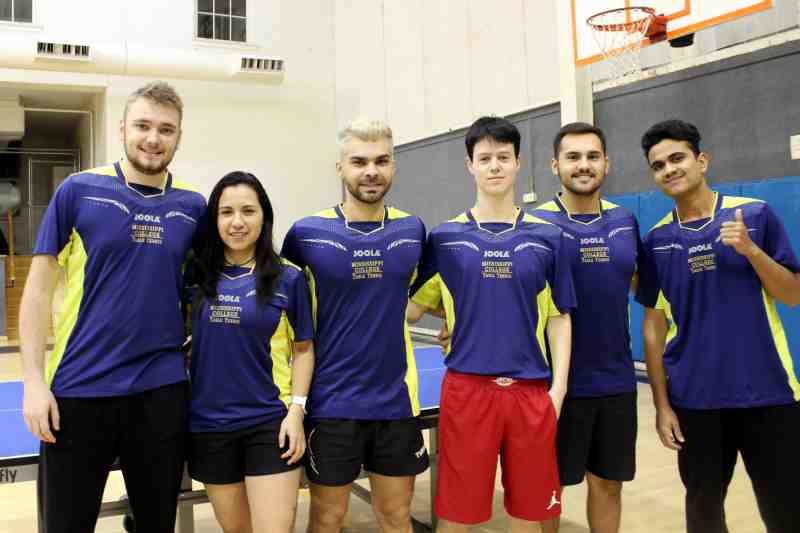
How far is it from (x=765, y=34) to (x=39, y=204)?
53.4ft

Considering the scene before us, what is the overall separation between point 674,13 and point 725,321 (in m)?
5.18

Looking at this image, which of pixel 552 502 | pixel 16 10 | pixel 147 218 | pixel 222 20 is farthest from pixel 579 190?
pixel 16 10

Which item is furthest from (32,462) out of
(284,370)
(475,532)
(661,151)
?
(661,151)

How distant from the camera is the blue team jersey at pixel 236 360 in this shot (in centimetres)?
248

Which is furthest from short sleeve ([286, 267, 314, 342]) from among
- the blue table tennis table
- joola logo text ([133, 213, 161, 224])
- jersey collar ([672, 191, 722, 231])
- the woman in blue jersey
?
jersey collar ([672, 191, 722, 231])

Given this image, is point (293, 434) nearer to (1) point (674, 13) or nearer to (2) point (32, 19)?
(1) point (674, 13)

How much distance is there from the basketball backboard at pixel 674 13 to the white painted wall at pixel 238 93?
712cm

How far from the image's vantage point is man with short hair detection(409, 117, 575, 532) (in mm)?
2510

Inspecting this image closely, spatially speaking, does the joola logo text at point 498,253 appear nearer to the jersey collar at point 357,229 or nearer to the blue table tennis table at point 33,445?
the jersey collar at point 357,229

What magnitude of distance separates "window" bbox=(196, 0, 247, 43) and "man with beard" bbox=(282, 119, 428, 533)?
38.8 feet

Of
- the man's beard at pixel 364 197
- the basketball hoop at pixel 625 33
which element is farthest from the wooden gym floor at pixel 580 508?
the basketball hoop at pixel 625 33

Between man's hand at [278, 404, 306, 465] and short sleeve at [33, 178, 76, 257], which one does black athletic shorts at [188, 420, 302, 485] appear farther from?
short sleeve at [33, 178, 76, 257]

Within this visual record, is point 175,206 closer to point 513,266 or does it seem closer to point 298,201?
point 513,266

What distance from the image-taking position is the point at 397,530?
8.60 ft
